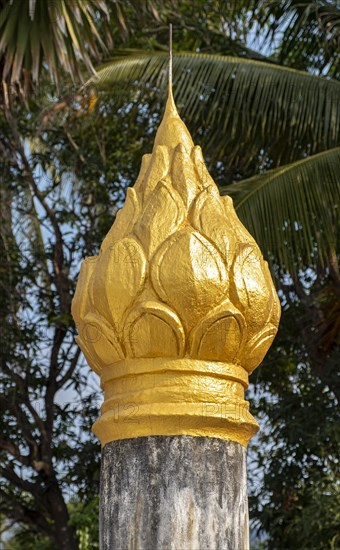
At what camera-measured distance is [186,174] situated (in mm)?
3111

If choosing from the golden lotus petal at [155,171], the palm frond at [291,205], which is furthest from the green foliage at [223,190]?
the golden lotus petal at [155,171]

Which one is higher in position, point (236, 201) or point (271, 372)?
point (236, 201)

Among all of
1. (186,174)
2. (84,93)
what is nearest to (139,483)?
(186,174)

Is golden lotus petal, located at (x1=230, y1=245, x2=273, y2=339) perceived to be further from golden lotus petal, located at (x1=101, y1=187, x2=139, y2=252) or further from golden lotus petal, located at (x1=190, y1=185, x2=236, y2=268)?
golden lotus petal, located at (x1=101, y1=187, x2=139, y2=252)

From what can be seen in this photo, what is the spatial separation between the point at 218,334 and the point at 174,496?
421 millimetres

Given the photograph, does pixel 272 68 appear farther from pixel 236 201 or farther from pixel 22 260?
pixel 22 260

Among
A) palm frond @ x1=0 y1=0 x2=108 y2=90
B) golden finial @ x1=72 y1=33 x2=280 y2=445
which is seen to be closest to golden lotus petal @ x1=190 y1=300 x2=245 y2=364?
golden finial @ x1=72 y1=33 x2=280 y2=445

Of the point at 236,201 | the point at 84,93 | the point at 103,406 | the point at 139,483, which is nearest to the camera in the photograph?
the point at 139,483

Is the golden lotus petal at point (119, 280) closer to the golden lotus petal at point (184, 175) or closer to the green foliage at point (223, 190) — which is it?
the golden lotus petal at point (184, 175)

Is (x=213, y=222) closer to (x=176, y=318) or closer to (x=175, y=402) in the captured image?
(x=176, y=318)

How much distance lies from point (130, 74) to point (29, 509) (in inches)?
162

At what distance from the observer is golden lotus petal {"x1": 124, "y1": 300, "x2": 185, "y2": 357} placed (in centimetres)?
286

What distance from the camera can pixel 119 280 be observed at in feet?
9.59

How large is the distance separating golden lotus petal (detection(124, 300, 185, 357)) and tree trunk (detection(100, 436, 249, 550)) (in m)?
0.22
